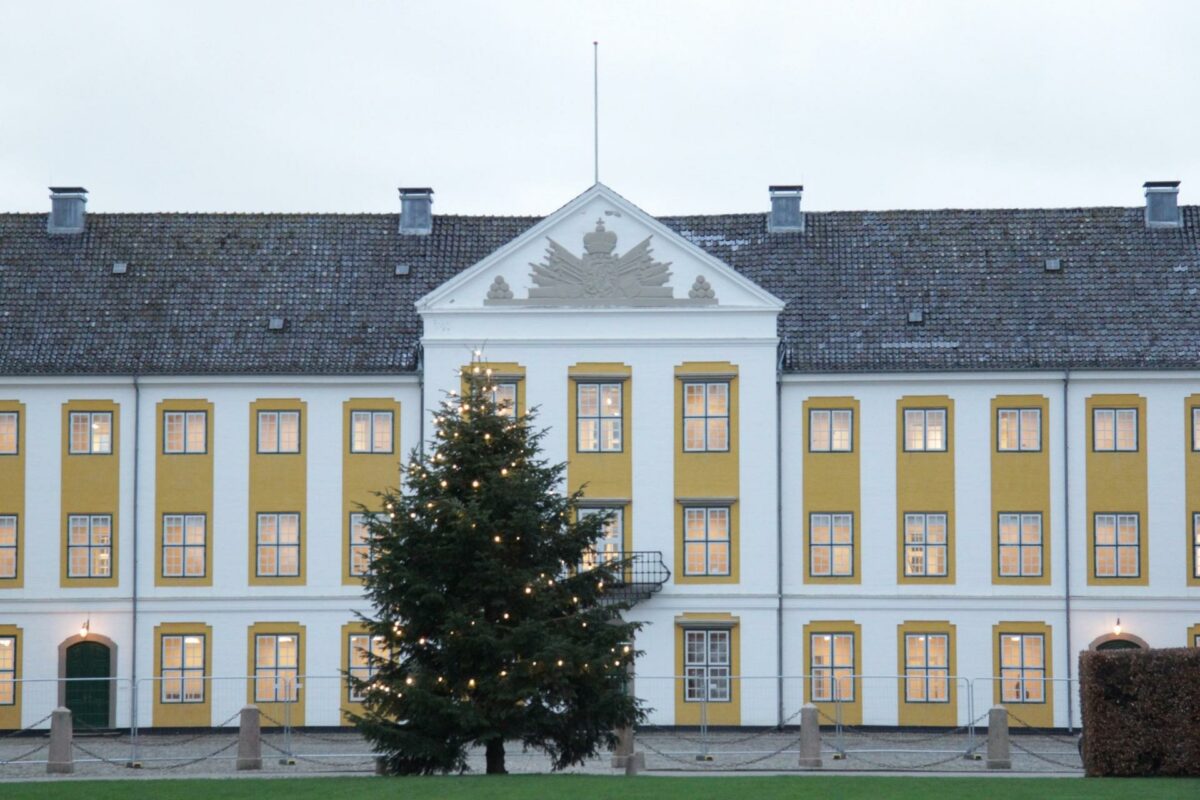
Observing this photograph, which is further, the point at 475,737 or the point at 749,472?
the point at 749,472

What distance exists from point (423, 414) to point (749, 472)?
7544 mm

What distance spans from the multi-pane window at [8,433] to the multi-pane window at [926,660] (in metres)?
20.8

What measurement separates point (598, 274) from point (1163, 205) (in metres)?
14.0

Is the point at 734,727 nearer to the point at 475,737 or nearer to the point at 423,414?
the point at 423,414

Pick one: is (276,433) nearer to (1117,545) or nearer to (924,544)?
(924,544)

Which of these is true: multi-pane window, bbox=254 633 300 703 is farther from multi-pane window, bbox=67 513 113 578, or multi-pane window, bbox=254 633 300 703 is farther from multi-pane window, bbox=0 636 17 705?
multi-pane window, bbox=0 636 17 705

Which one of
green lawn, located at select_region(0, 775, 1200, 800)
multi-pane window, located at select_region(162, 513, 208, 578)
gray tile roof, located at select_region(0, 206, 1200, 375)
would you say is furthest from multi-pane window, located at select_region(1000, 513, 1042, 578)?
multi-pane window, located at select_region(162, 513, 208, 578)

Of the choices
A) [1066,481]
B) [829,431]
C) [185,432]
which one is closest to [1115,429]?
[1066,481]

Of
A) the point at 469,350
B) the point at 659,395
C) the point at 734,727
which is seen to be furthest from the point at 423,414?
the point at 734,727

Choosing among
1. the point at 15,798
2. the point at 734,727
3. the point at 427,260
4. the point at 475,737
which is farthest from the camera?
the point at 427,260

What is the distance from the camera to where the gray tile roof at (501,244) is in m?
46.7

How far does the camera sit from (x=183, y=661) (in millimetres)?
46469

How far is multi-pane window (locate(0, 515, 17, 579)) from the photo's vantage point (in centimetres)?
4666

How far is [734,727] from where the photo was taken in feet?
149
